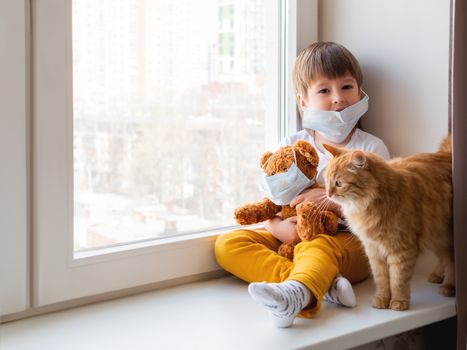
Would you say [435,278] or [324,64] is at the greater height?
[324,64]

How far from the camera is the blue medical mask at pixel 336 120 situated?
1.41 m

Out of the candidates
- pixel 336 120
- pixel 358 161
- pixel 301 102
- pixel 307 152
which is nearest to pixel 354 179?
pixel 358 161

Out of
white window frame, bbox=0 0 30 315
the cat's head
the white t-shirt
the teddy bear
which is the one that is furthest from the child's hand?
white window frame, bbox=0 0 30 315

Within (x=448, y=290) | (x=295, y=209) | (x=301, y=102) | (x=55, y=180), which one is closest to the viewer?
(x=55, y=180)

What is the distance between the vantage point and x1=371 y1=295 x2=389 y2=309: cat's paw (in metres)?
1.16

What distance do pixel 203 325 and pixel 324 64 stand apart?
29.3 inches

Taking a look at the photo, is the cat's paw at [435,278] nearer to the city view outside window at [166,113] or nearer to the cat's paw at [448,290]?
the cat's paw at [448,290]

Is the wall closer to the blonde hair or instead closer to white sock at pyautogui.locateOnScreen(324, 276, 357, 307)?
the blonde hair

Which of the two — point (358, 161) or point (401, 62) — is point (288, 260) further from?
point (401, 62)

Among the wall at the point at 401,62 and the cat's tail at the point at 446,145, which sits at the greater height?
the wall at the point at 401,62

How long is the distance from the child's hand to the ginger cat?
0.68 ft

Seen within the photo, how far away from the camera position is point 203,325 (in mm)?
1095

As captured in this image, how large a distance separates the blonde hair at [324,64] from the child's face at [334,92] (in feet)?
0.05

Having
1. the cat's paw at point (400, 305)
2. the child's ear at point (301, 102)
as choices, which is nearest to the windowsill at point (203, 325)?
the cat's paw at point (400, 305)
